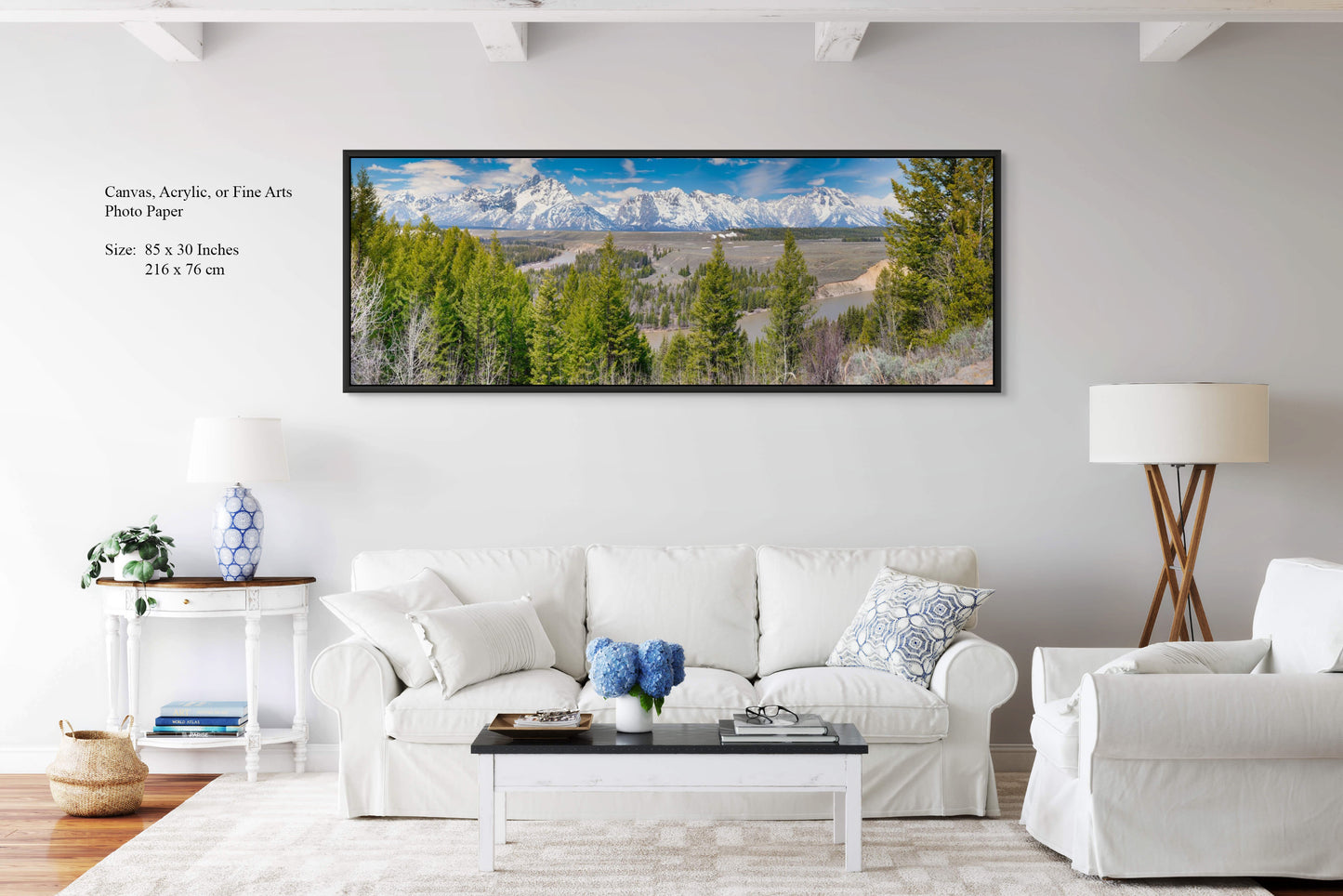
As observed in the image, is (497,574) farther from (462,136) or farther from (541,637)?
(462,136)

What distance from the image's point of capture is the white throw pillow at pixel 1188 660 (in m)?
3.03

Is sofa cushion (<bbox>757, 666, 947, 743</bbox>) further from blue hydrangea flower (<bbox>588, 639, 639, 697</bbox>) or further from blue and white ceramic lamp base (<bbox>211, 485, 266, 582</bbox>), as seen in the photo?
blue and white ceramic lamp base (<bbox>211, 485, 266, 582</bbox>)

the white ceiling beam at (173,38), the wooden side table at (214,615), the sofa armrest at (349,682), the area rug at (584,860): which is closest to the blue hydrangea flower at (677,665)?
the area rug at (584,860)

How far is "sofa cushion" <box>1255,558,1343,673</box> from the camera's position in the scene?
3.01 metres

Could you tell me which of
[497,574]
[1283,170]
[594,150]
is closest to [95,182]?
[594,150]

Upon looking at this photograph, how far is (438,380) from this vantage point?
4.38 m

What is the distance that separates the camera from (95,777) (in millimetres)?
3539

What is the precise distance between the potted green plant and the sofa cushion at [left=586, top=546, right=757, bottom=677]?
1.12 meters

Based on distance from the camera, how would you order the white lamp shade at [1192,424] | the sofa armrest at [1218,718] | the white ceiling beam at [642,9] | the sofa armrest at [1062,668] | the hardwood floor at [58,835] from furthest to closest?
the white lamp shade at [1192,424]
the sofa armrest at [1062,668]
the white ceiling beam at [642,9]
the hardwood floor at [58,835]
the sofa armrest at [1218,718]

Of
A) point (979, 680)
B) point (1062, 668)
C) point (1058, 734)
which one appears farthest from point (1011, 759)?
point (1058, 734)

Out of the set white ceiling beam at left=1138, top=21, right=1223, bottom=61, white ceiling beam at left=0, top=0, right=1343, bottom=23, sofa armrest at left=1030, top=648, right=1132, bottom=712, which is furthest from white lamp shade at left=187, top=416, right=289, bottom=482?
white ceiling beam at left=1138, top=21, right=1223, bottom=61

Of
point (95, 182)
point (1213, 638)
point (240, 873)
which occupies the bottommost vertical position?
point (240, 873)

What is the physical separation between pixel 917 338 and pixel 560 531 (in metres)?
1.67

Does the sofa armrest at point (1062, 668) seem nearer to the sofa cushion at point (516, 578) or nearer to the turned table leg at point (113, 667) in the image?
the sofa cushion at point (516, 578)
